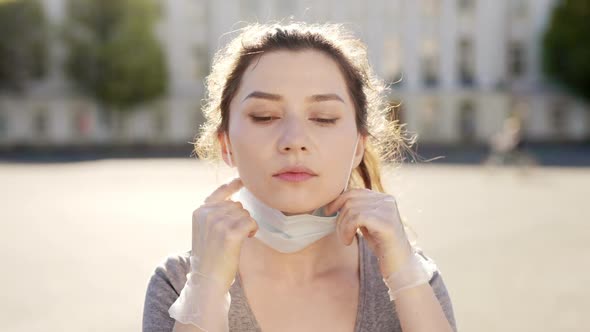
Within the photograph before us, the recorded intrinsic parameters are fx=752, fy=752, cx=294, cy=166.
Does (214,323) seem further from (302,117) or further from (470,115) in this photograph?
(470,115)

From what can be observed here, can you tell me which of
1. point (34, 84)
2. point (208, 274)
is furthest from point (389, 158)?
point (34, 84)

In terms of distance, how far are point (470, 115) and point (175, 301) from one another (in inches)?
1975

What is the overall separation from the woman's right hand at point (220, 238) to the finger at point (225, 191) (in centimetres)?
13

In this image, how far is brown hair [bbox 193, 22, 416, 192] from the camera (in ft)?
7.24

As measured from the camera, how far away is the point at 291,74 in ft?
6.95

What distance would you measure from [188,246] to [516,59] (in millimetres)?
43783

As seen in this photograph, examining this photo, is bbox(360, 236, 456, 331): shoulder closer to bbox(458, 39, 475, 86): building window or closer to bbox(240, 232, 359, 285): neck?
bbox(240, 232, 359, 285): neck

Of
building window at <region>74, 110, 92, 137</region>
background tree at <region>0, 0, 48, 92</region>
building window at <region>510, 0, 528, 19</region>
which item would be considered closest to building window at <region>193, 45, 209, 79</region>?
building window at <region>74, 110, 92, 137</region>

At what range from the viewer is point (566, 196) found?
1684cm

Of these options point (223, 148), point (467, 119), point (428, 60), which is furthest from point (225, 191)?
point (428, 60)

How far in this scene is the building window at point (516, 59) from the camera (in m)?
49.7

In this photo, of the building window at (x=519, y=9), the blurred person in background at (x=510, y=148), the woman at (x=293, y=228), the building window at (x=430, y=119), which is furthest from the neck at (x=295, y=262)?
the building window at (x=519, y=9)

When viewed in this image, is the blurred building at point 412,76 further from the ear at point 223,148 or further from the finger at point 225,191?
the finger at point 225,191

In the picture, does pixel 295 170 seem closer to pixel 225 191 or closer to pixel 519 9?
pixel 225 191
